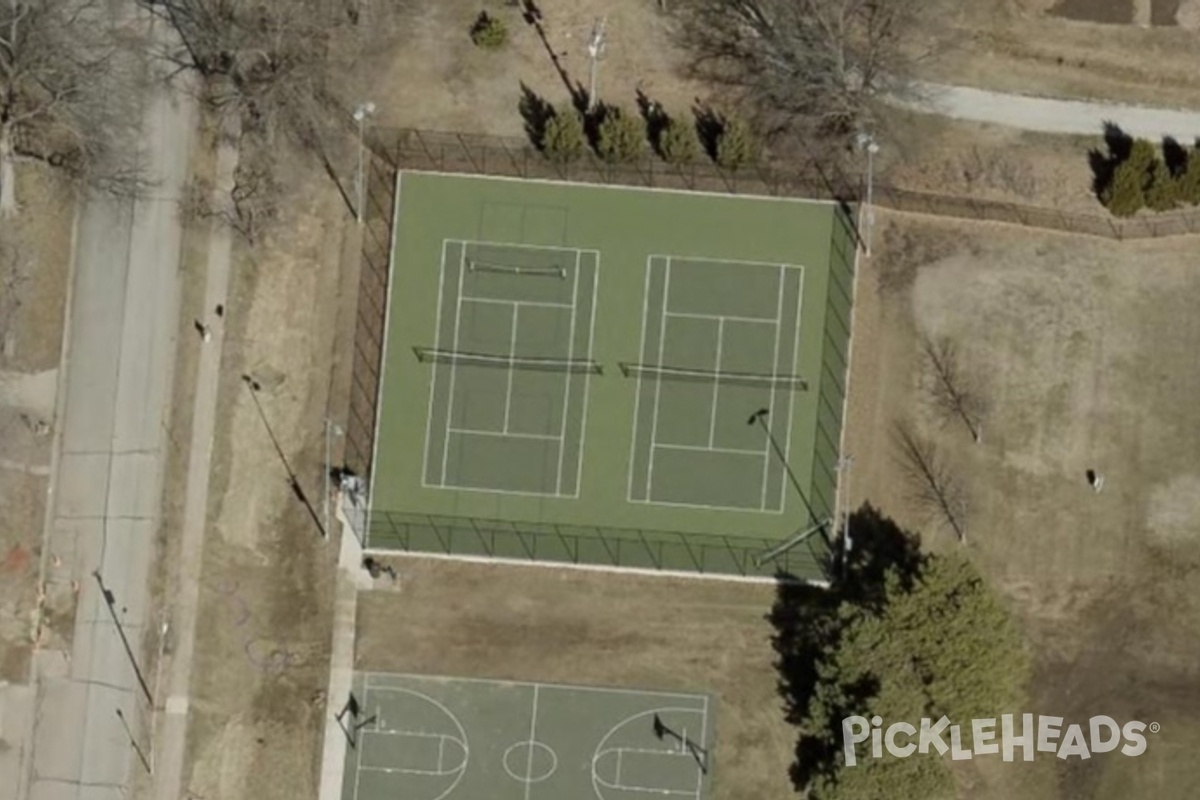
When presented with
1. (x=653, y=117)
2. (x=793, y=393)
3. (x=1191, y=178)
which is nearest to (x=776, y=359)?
(x=793, y=393)

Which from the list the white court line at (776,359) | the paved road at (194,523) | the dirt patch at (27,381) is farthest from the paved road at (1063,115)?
the dirt patch at (27,381)

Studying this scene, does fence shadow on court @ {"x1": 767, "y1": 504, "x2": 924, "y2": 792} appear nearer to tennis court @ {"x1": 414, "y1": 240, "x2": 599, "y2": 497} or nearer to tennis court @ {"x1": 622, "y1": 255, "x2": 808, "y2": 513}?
tennis court @ {"x1": 622, "y1": 255, "x2": 808, "y2": 513}

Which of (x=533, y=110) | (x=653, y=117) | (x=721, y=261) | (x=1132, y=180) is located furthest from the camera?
(x=533, y=110)

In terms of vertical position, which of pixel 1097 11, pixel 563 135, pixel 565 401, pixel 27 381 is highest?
pixel 1097 11

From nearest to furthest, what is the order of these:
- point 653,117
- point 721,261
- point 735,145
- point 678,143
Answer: point 735,145 < point 678,143 < point 721,261 < point 653,117

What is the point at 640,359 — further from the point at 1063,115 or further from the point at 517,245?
the point at 1063,115

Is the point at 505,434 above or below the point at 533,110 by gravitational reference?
below

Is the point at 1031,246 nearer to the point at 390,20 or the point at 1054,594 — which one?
the point at 1054,594

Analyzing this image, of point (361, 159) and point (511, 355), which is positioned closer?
point (511, 355)
